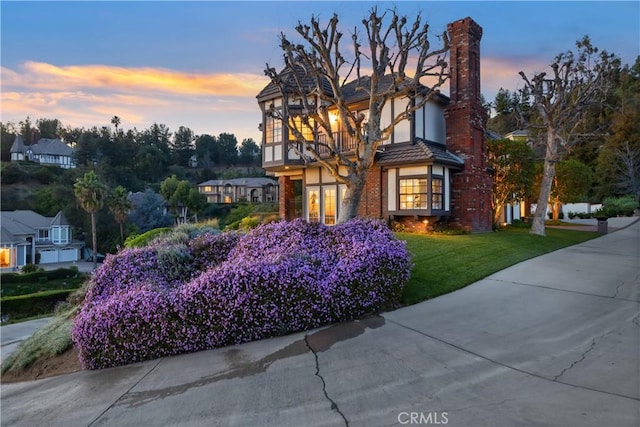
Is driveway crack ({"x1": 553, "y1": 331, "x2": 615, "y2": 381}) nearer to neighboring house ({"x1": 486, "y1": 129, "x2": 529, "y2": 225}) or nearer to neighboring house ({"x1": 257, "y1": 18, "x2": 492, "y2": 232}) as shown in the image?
neighboring house ({"x1": 257, "y1": 18, "x2": 492, "y2": 232})

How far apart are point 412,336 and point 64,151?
83142 mm

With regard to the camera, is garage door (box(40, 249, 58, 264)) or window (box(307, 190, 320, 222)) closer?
window (box(307, 190, 320, 222))

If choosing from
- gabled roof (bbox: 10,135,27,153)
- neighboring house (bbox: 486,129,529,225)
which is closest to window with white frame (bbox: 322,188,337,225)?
neighboring house (bbox: 486,129,529,225)

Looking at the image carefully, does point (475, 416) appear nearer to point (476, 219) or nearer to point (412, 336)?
point (412, 336)

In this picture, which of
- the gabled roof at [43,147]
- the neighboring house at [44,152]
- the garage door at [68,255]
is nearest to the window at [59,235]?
the garage door at [68,255]

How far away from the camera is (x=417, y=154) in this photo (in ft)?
44.7

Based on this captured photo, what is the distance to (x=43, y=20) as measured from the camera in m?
9.14

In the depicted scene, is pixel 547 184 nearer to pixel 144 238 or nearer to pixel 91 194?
pixel 144 238

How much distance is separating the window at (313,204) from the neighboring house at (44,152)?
66693mm

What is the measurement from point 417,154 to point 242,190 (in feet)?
173

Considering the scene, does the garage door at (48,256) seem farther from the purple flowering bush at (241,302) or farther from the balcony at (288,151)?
the purple flowering bush at (241,302)

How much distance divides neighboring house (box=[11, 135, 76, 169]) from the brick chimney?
7259cm

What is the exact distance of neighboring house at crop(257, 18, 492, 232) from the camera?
13938 millimetres

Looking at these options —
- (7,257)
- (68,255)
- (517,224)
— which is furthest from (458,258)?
(68,255)
